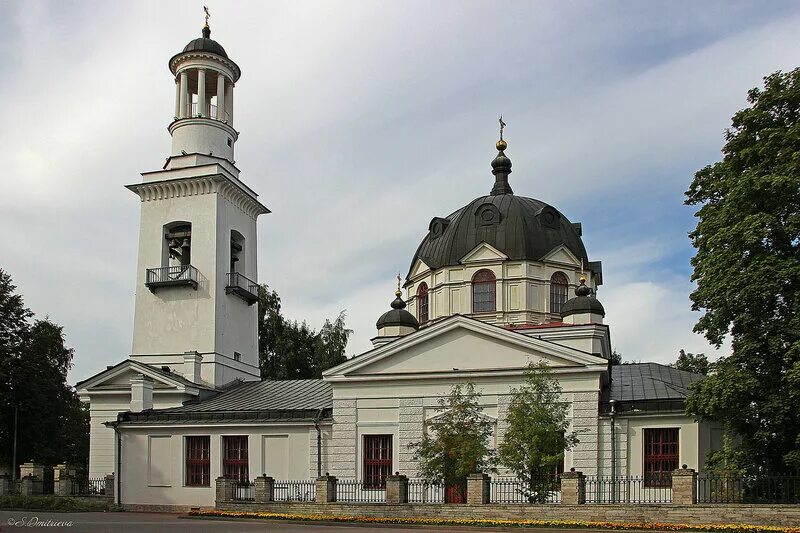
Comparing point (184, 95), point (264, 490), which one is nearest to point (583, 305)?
point (264, 490)

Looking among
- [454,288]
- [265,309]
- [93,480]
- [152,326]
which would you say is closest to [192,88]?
[152,326]

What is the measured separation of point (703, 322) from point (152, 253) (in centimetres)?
2567

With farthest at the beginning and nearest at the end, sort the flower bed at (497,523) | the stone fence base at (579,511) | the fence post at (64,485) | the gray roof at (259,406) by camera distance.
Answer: the fence post at (64,485), the gray roof at (259,406), the stone fence base at (579,511), the flower bed at (497,523)

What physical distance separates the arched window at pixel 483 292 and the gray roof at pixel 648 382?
20.7 feet

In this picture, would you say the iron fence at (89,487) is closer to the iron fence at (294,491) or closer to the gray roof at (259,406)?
the gray roof at (259,406)

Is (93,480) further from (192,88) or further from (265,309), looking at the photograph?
(265,309)

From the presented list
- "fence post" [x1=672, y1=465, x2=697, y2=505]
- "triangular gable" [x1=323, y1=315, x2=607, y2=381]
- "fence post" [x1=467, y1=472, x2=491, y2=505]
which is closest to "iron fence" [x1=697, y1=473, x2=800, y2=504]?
"fence post" [x1=672, y1=465, x2=697, y2=505]

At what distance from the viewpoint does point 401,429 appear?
3416 cm

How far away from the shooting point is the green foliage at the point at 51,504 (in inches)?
1335

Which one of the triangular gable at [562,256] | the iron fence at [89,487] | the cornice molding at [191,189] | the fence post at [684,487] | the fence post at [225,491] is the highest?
the cornice molding at [191,189]

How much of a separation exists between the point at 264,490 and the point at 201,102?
2013cm

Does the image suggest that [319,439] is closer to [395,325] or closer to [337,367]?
[337,367]

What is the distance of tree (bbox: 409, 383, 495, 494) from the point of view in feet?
97.9

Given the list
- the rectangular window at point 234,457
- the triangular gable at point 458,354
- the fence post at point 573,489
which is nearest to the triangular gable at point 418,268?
the triangular gable at point 458,354
